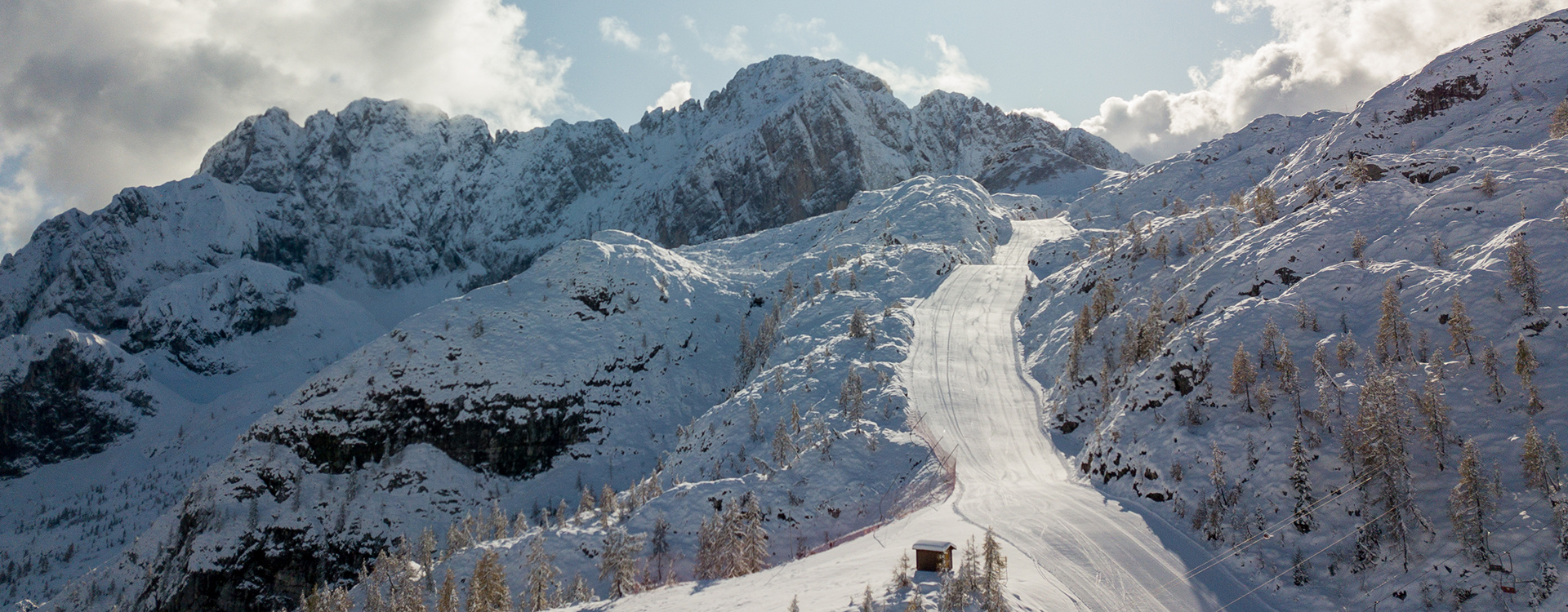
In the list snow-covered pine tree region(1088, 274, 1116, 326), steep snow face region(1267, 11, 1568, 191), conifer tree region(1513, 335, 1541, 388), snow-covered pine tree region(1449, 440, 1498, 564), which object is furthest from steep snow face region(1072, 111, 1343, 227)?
snow-covered pine tree region(1449, 440, 1498, 564)

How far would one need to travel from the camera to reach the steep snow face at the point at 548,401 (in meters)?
58.9

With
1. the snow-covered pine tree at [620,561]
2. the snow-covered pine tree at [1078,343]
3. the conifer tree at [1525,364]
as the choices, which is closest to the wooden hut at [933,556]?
the snow-covered pine tree at [620,561]

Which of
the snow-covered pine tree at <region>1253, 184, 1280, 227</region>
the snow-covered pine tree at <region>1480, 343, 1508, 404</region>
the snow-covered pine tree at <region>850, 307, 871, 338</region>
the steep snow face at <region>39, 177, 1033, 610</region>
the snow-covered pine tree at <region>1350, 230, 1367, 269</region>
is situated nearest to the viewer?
the snow-covered pine tree at <region>1480, 343, 1508, 404</region>

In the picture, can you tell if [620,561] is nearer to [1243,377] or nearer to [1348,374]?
[1243,377]

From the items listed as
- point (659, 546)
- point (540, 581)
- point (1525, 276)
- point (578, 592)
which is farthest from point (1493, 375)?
point (540, 581)

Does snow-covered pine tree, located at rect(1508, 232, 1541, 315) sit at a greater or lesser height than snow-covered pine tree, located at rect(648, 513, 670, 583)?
greater

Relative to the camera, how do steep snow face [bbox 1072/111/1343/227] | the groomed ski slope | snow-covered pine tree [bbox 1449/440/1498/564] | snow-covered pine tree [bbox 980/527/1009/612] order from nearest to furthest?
1. snow-covered pine tree [bbox 1449/440/1498/564]
2. snow-covered pine tree [bbox 980/527/1009/612]
3. the groomed ski slope
4. steep snow face [bbox 1072/111/1343/227]

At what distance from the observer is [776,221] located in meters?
185

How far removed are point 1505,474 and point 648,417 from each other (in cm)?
7025

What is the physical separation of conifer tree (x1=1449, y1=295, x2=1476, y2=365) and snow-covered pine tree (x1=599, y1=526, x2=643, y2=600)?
112 ft

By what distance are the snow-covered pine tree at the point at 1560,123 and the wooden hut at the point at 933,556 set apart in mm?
46885

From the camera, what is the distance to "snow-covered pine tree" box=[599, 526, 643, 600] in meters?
31.7

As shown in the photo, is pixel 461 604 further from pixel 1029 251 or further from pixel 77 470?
pixel 77 470

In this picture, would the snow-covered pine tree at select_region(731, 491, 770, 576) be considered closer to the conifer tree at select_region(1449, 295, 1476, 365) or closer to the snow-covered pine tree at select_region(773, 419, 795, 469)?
the snow-covered pine tree at select_region(773, 419, 795, 469)
